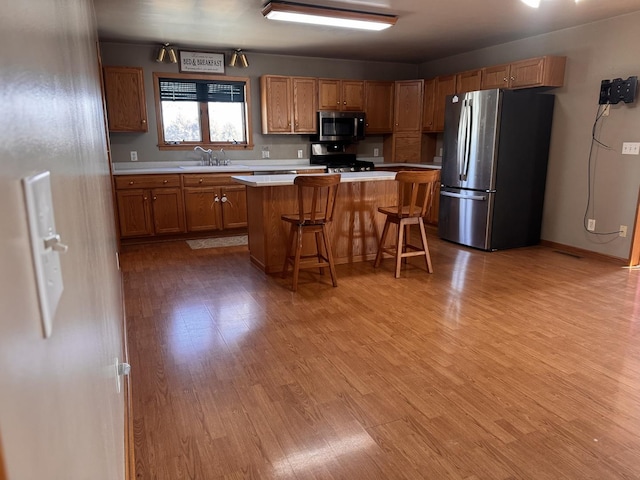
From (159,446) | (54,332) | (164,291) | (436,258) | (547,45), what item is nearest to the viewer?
(54,332)

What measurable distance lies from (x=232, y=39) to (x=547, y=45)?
3.67 meters

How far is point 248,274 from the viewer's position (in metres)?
4.07

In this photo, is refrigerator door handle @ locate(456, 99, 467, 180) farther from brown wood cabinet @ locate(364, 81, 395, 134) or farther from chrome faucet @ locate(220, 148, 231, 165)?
chrome faucet @ locate(220, 148, 231, 165)

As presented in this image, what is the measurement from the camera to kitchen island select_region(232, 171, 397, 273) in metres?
3.99

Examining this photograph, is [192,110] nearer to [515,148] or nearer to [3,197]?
[515,148]

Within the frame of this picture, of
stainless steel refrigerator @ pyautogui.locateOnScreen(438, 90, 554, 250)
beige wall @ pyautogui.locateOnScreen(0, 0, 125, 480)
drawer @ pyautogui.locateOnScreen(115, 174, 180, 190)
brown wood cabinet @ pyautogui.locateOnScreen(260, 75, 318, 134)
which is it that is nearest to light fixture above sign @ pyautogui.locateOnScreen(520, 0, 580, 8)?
stainless steel refrigerator @ pyautogui.locateOnScreen(438, 90, 554, 250)

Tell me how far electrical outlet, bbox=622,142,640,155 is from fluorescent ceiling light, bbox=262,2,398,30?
2584 millimetres

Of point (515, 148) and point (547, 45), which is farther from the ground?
point (547, 45)

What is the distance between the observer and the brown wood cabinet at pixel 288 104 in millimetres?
5992

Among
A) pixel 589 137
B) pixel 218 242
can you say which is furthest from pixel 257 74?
pixel 589 137

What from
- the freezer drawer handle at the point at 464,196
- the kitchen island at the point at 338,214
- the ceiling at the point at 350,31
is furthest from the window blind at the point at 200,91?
the freezer drawer handle at the point at 464,196

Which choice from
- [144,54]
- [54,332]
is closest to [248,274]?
[144,54]

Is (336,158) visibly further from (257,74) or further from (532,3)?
(532,3)

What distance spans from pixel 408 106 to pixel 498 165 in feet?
7.52
